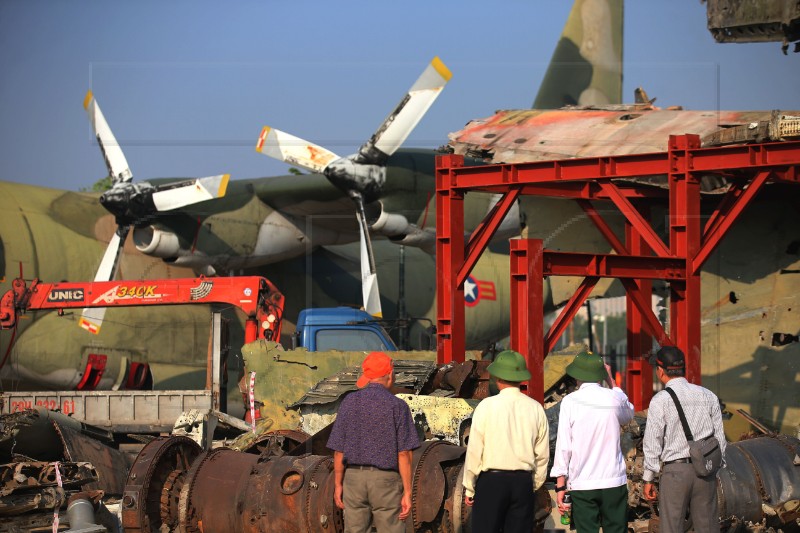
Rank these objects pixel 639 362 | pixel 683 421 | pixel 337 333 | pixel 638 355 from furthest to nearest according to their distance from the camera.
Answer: pixel 337 333, pixel 638 355, pixel 639 362, pixel 683 421

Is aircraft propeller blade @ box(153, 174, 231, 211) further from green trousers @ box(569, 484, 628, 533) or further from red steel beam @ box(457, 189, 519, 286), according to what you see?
green trousers @ box(569, 484, 628, 533)

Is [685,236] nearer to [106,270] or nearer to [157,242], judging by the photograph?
[157,242]

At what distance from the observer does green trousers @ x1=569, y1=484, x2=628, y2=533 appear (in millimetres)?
7109

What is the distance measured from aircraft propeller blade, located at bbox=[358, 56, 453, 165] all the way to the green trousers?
15.4m

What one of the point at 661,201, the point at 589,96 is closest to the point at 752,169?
the point at 661,201

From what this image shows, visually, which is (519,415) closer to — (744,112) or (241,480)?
(241,480)

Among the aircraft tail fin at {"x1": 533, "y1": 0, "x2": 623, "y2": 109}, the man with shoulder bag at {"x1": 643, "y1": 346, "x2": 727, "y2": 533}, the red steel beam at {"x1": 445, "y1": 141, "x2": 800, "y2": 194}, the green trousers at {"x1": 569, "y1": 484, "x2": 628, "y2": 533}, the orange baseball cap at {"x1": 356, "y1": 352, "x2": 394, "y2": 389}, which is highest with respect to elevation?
the aircraft tail fin at {"x1": 533, "y1": 0, "x2": 623, "y2": 109}

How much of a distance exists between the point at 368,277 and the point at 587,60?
540 inches

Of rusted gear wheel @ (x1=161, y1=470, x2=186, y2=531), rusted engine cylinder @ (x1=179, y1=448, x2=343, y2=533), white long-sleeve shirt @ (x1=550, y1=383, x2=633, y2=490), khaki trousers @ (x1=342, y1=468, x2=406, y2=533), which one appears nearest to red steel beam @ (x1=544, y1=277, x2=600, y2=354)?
rusted engine cylinder @ (x1=179, y1=448, x2=343, y2=533)

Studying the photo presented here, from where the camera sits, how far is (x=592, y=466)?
7113 millimetres

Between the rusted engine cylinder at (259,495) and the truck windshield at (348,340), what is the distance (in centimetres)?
807

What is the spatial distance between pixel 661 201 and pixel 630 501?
9.49m

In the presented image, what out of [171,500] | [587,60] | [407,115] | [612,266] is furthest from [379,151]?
[171,500]

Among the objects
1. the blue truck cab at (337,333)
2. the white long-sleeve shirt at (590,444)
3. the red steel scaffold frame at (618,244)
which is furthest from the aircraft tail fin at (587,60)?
the white long-sleeve shirt at (590,444)
